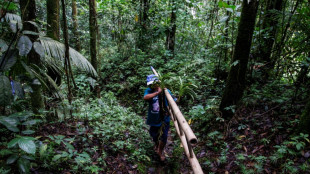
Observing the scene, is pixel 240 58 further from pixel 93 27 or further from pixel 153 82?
pixel 93 27

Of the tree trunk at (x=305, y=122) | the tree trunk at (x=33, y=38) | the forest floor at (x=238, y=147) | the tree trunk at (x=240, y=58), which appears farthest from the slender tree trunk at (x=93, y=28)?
the tree trunk at (x=305, y=122)

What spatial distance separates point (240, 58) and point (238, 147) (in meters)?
1.75

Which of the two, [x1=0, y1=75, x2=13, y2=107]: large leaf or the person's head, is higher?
[x1=0, y1=75, x2=13, y2=107]: large leaf

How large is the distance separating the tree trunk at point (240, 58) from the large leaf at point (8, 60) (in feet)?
11.6

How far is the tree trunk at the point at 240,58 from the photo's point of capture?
3562 millimetres

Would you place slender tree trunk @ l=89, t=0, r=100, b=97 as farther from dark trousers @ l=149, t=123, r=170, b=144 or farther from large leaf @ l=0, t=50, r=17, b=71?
large leaf @ l=0, t=50, r=17, b=71

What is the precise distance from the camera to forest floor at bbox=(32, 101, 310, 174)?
8.63 feet

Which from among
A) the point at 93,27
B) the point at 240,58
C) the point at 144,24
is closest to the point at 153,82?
the point at 240,58

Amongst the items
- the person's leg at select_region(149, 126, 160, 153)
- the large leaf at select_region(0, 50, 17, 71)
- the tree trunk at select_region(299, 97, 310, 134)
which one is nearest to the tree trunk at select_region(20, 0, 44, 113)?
the large leaf at select_region(0, 50, 17, 71)

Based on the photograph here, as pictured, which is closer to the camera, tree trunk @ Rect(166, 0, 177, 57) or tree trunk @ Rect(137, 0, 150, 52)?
tree trunk @ Rect(166, 0, 177, 57)

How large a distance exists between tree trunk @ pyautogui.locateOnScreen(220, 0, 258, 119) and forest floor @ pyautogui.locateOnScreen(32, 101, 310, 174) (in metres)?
0.32

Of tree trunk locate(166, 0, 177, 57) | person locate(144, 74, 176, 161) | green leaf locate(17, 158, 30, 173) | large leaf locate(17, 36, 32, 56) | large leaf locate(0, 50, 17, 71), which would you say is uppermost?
tree trunk locate(166, 0, 177, 57)

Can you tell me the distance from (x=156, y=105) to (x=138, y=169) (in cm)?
127

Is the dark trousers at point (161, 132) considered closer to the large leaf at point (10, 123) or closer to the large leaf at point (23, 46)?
the large leaf at point (10, 123)
